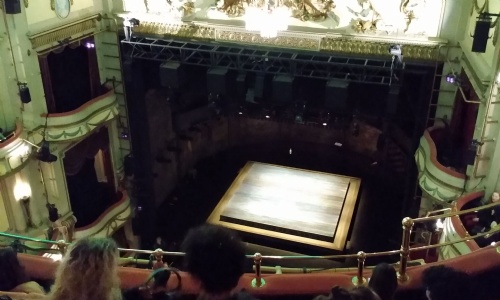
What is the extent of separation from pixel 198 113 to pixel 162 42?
4.56 metres

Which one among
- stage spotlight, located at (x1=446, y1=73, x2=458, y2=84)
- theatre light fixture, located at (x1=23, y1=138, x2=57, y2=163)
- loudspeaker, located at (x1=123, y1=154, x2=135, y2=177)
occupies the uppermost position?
stage spotlight, located at (x1=446, y1=73, x2=458, y2=84)

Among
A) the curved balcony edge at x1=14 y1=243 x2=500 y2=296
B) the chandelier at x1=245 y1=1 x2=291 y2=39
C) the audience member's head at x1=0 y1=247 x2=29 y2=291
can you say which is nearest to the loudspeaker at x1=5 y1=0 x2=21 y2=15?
the chandelier at x1=245 y1=1 x2=291 y2=39

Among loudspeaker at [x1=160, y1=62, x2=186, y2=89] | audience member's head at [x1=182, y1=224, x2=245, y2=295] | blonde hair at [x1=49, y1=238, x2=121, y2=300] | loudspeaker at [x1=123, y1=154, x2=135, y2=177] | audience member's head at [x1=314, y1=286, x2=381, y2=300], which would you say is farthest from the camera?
loudspeaker at [x1=123, y1=154, x2=135, y2=177]

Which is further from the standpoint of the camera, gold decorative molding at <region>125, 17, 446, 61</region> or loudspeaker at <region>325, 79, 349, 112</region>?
loudspeaker at <region>325, 79, 349, 112</region>

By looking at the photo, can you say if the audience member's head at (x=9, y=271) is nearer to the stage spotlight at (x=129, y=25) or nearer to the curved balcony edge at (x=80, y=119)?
the curved balcony edge at (x=80, y=119)

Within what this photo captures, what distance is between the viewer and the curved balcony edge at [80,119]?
12.6 meters

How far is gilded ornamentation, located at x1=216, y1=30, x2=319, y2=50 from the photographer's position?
12320 millimetres

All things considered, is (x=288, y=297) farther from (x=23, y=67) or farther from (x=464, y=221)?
(x=23, y=67)

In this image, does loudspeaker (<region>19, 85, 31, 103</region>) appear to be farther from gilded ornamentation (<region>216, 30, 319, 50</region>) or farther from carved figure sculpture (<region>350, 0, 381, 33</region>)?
carved figure sculpture (<region>350, 0, 381, 33</region>)

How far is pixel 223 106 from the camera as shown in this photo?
1611cm

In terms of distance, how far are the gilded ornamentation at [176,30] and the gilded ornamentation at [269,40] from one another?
0.33 m

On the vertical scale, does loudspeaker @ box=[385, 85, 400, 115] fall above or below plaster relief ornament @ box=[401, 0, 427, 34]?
below

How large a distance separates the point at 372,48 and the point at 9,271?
948 cm

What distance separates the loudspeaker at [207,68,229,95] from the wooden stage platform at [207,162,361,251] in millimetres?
3998
